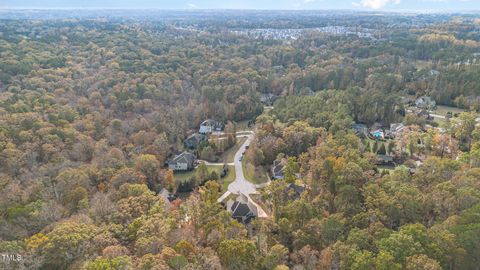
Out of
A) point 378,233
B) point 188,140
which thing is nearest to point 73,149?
point 188,140

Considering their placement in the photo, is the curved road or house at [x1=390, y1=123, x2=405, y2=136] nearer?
the curved road

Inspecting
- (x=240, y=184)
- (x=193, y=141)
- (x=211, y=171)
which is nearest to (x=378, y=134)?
(x=240, y=184)

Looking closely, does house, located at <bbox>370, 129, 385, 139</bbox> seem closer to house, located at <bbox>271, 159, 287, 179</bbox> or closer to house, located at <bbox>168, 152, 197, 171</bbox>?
house, located at <bbox>271, 159, 287, 179</bbox>

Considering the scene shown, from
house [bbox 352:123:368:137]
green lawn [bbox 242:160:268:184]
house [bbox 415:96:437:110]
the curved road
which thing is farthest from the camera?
house [bbox 415:96:437:110]

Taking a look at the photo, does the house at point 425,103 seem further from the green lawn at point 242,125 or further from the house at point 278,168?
the house at point 278,168

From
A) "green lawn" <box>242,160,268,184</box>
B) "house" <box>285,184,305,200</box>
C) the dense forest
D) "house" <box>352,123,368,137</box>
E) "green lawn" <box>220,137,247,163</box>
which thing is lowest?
"green lawn" <box>220,137,247,163</box>

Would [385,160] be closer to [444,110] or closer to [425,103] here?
[425,103]

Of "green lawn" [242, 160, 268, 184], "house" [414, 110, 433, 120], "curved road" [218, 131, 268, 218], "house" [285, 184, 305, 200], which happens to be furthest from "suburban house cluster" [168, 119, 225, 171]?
"house" [414, 110, 433, 120]

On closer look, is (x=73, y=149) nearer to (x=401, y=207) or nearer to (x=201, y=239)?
(x=201, y=239)
